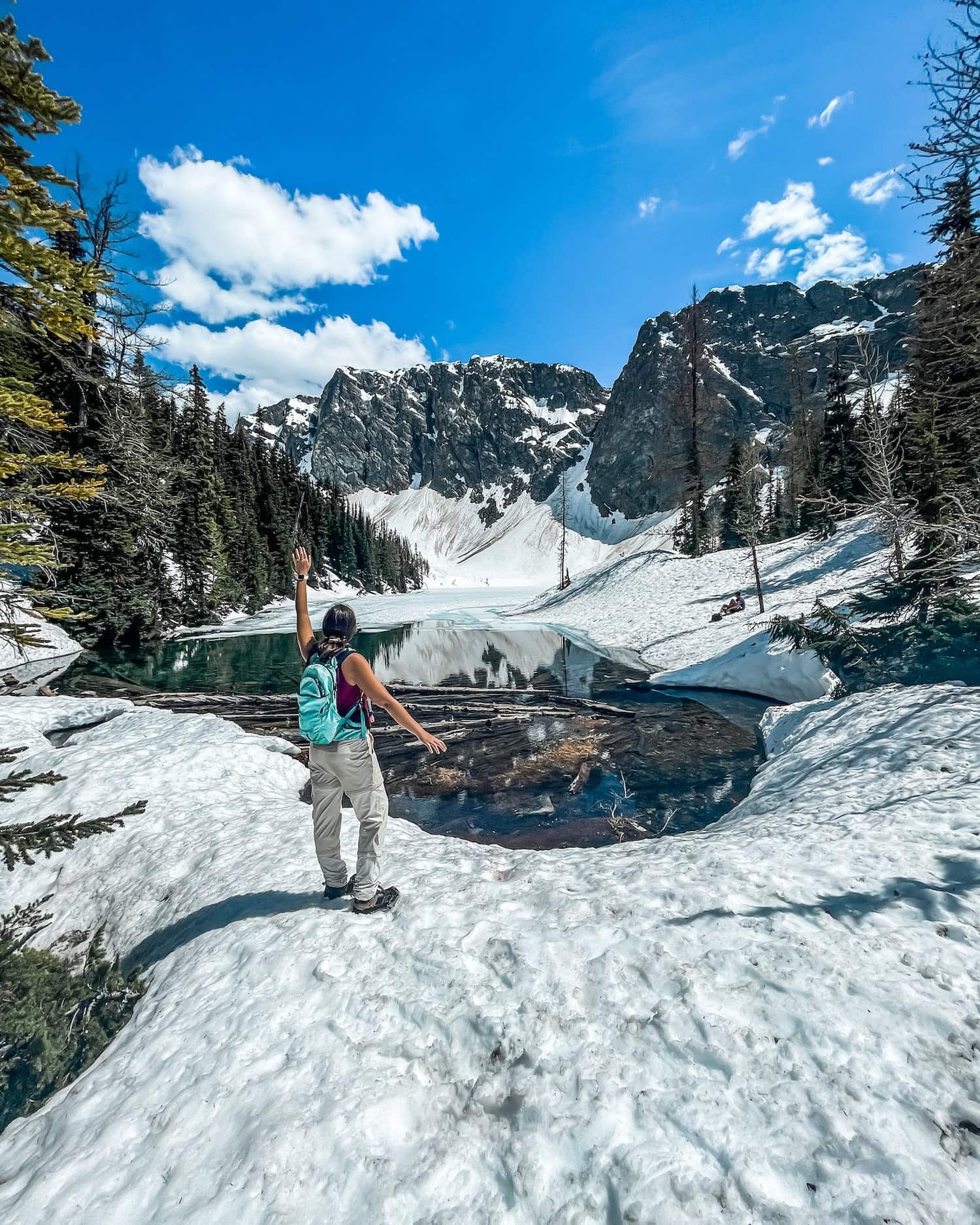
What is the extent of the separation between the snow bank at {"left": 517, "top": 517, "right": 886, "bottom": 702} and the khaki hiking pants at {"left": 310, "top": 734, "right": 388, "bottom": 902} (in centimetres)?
1325

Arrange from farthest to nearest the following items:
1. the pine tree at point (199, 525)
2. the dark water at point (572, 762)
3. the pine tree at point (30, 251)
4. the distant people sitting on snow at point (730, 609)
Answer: the pine tree at point (199, 525), the distant people sitting on snow at point (730, 609), the dark water at point (572, 762), the pine tree at point (30, 251)

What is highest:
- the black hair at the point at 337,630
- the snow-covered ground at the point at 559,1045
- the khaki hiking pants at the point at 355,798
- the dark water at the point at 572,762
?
the black hair at the point at 337,630

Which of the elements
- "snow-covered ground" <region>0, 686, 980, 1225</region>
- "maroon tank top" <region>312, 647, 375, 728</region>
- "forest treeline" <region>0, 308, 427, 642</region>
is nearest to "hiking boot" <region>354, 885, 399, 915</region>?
"snow-covered ground" <region>0, 686, 980, 1225</region>

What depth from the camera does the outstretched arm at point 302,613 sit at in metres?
4.69

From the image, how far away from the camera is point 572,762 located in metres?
11.0

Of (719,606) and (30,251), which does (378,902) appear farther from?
(719,606)

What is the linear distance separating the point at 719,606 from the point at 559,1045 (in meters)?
25.6

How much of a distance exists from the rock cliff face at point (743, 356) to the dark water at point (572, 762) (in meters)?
123

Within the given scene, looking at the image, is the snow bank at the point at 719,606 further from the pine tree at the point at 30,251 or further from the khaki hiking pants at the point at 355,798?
the pine tree at the point at 30,251

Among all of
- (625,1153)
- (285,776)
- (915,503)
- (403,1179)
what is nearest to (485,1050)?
(403,1179)

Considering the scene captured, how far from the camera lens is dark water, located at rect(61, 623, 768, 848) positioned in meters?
8.52

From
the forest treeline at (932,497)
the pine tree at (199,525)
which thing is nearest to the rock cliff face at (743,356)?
the pine tree at (199,525)

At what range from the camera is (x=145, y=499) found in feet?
30.0

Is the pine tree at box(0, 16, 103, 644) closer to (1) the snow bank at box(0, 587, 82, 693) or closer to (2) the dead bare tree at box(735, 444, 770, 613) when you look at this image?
(1) the snow bank at box(0, 587, 82, 693)
